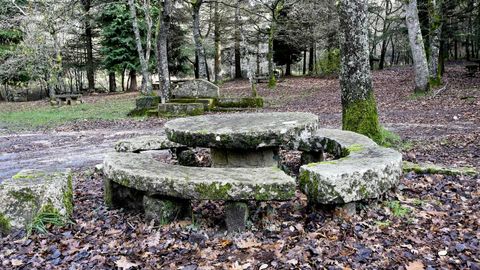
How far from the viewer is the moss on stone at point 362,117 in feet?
22.8

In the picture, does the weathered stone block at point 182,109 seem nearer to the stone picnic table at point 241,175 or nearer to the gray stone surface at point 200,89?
the gray stone surface at point 200,89

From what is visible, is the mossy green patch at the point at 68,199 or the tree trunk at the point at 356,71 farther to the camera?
the tree trunk at the point at 356,71

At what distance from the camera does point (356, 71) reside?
22.3ft

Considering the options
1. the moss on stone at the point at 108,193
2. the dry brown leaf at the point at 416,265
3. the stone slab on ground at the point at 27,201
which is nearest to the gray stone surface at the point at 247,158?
the moss on stone at the point at 108,193

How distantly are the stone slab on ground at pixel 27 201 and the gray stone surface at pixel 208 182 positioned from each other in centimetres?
66

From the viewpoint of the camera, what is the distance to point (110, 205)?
205 inches

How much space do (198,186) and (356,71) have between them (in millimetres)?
3946

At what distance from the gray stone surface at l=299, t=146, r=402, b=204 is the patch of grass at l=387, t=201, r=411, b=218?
221 mm

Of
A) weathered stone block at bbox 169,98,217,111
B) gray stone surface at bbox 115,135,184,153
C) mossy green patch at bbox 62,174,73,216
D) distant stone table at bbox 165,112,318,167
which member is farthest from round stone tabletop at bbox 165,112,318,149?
Answer: weathered stone block at bbox 169,98,217,111

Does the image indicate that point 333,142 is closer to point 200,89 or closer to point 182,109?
point 182,109

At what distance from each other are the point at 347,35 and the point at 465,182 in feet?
9.69

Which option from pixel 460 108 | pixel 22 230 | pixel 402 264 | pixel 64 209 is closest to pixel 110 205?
pixel 64 209

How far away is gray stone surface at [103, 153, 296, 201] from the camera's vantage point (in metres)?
3.87

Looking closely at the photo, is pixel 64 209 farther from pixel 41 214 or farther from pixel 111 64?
pixel 111 64
